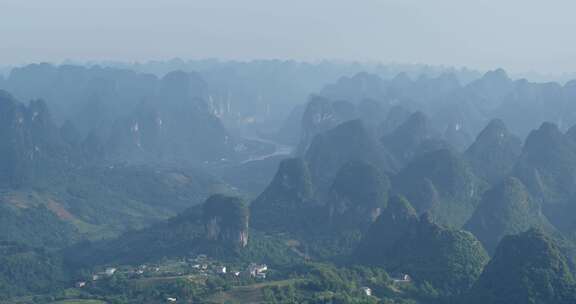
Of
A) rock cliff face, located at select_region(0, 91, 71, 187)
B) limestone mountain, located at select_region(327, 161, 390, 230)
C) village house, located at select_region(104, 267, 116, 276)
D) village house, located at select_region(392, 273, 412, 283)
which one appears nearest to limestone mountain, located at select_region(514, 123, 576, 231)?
limestone mountain, located at select_region(327, 161, 390, 230)

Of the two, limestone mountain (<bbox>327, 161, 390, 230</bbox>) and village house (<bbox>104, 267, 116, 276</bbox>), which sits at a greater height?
limestone mountain (<bbox>327, 161, 390, 230</bbox>)

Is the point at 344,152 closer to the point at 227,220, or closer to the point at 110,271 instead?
the point at 227,220

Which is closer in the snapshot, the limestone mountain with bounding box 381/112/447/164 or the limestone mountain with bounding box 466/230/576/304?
the limestone mountain with bounding box 466/230/576/304

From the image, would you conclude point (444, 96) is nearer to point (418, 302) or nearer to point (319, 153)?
point (319, 153)

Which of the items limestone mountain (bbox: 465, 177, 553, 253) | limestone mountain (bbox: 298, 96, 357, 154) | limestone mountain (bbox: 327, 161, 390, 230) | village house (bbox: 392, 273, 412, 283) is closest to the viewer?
village house (bbox: 392, 273, 412, 283)

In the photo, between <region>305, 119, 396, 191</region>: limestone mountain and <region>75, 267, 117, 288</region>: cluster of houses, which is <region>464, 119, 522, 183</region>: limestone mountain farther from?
<region>75, 267, 117, 288</region>: cluster of houses

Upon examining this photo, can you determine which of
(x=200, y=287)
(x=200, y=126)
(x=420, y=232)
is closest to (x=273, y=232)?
(x=420, y=232)
